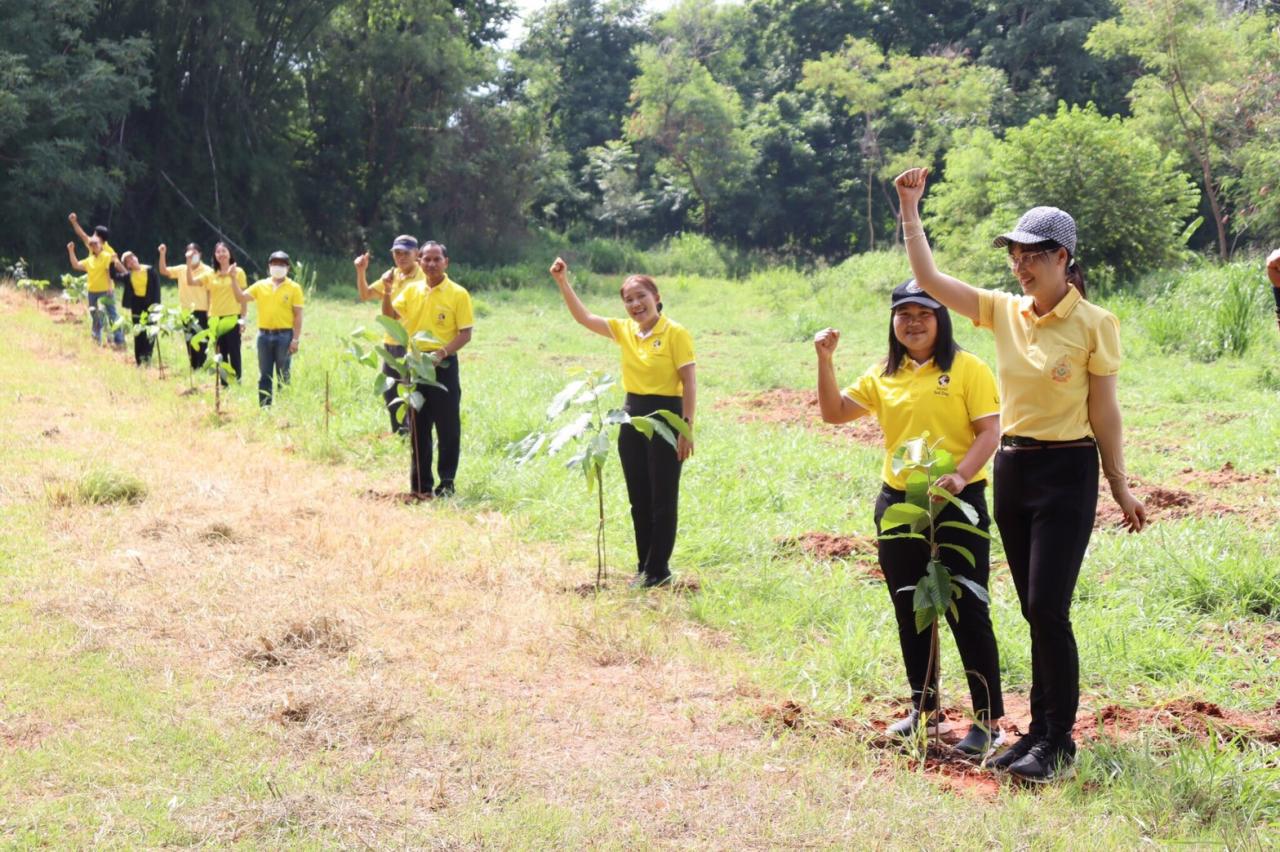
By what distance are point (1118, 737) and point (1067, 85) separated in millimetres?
35335

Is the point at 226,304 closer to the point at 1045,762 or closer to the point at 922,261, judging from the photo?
the point at 922,261

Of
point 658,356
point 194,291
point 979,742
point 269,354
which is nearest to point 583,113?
point 194,291

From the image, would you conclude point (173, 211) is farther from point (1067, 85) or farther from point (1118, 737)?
point (1118, 737)

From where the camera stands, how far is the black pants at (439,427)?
751cm

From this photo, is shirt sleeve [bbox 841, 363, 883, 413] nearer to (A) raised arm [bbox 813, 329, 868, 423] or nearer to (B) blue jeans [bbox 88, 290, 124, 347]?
(A) raised arm [bbox 813, 329, 868, 423]

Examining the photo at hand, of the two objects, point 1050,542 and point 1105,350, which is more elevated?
point 1105,350

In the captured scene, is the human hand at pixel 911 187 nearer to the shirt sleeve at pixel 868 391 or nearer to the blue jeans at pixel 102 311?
the shirt sleeve at pixel 868 391

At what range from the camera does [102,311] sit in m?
A: 13.9

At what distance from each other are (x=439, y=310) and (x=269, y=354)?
11.8 ft

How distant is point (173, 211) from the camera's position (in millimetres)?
28188

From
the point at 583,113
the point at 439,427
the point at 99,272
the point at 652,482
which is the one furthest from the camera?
the point at 583,113

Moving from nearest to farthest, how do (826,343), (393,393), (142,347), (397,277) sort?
(826,343) < (397,277) < (393,393) < (142,347)

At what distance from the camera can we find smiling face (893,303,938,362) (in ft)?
12.3

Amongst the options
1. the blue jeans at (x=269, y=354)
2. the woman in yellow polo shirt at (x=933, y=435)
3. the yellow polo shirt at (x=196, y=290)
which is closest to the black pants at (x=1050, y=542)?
the woman in yellow polo shirt at (x=933, y=435)
